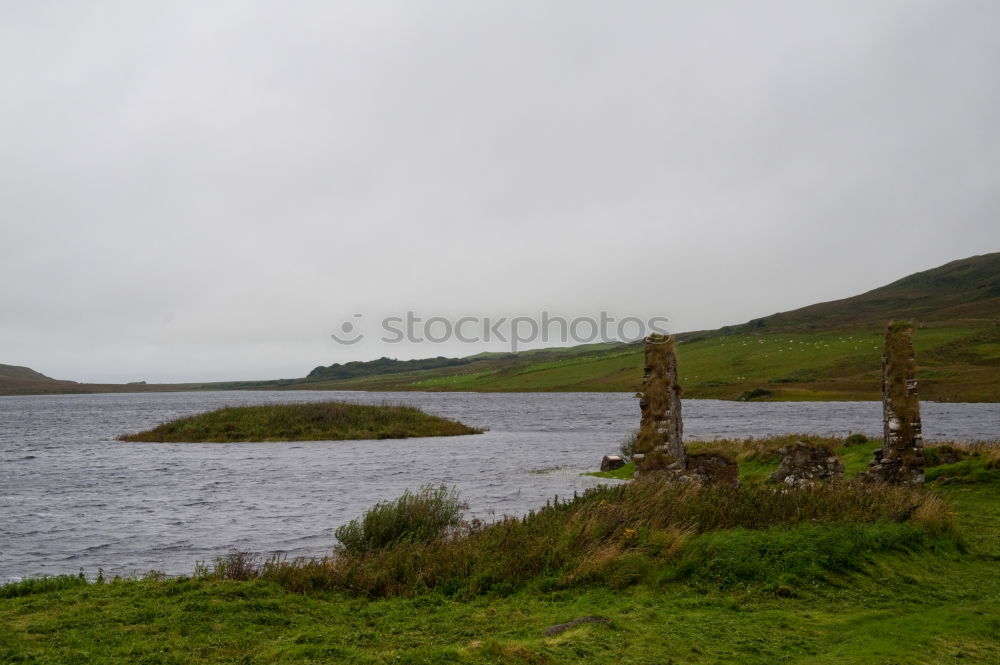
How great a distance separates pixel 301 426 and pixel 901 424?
5315cm

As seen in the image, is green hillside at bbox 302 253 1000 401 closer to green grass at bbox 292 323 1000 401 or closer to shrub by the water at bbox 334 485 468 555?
green grass at bbox 292 323 1000 401

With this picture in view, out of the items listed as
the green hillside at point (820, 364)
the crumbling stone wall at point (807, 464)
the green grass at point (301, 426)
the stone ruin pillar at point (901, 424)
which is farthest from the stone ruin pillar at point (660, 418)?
the green hillside at point (820, 364)

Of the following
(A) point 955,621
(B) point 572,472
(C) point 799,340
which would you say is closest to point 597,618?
(A) point 955,621

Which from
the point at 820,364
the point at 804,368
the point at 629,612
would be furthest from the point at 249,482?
the point at 820,364

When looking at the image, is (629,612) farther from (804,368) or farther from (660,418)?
(804,368)

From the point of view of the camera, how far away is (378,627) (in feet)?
34.8

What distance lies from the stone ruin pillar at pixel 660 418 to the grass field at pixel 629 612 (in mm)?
6909

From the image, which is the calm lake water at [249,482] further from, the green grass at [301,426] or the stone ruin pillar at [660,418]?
the stone ruin pillar at [660,418]

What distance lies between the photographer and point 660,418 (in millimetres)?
21672

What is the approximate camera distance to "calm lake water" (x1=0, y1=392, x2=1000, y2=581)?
20750 millimetres

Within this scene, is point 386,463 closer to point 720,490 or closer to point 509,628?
point 720,490

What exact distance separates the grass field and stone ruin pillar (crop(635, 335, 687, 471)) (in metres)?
6.91

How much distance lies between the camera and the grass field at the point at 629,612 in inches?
356

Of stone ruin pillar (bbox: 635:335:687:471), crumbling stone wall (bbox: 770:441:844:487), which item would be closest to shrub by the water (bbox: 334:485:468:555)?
stone ruin pillar (bbox: 635:335:687:471)
